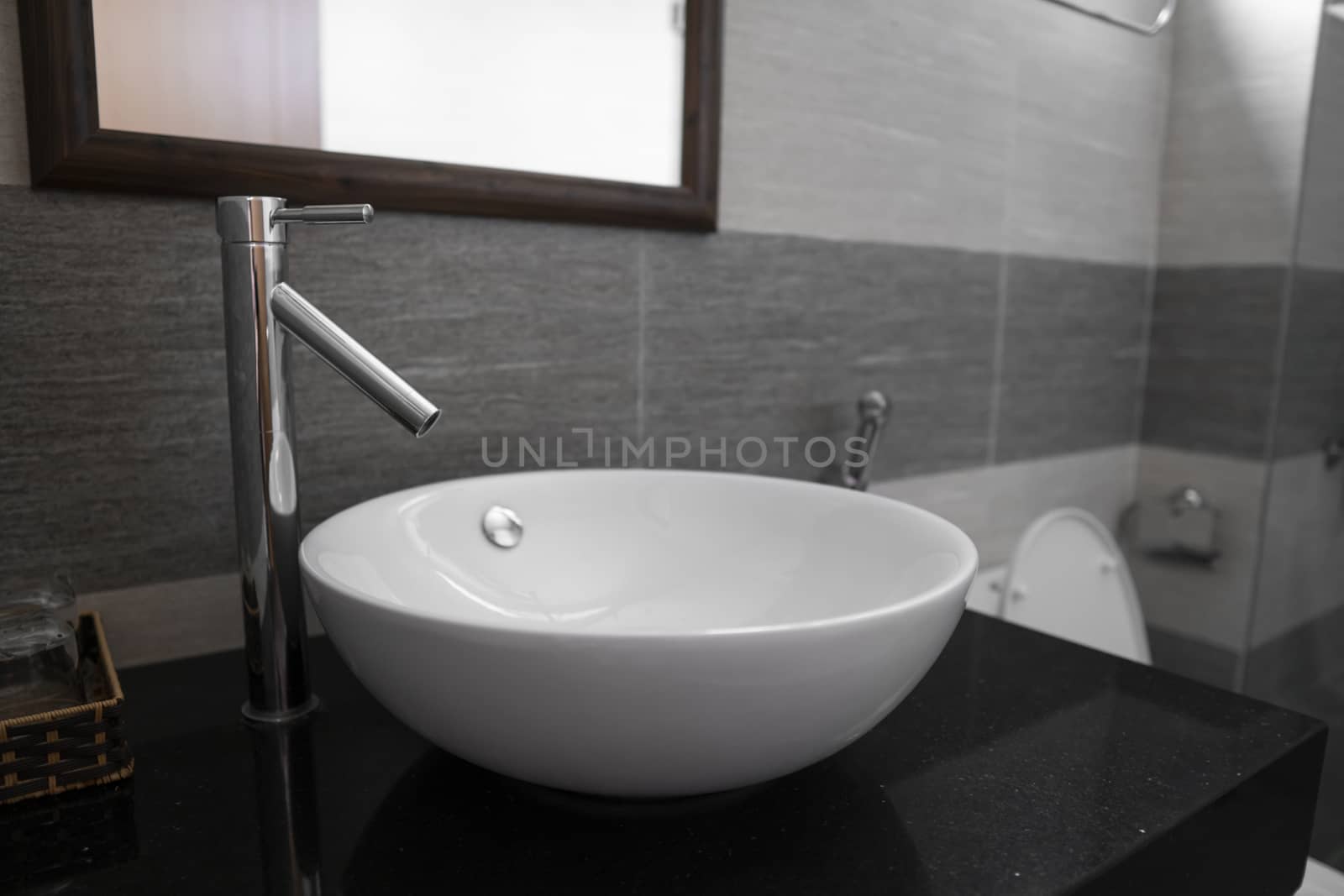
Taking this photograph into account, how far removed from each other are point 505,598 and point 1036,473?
117 cm

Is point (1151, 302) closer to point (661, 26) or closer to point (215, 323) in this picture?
point (661, 26)

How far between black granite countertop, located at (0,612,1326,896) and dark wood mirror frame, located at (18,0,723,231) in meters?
0.44

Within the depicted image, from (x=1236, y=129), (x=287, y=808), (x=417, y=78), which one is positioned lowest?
(x=287, y=808)

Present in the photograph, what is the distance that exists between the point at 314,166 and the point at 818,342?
70cm

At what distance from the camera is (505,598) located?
2.90ft

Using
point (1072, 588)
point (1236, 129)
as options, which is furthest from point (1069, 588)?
point (1236, 129)

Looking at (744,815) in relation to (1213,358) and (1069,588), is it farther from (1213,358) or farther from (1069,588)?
(1213,358)

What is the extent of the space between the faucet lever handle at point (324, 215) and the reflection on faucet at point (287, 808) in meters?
0.38

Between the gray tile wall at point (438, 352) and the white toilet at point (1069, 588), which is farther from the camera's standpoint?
the white toilet at point (1069, 588)

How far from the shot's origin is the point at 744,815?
2.10 ft

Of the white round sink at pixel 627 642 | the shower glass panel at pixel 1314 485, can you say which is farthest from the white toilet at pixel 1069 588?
the white round sink at pixel 627 642

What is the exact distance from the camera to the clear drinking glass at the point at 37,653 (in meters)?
0.67

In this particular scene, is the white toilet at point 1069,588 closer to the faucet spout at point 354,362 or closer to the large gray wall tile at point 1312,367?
the large gray wall tile at point 1312,367

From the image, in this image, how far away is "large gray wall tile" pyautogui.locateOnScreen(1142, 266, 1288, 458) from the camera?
1765 mm
